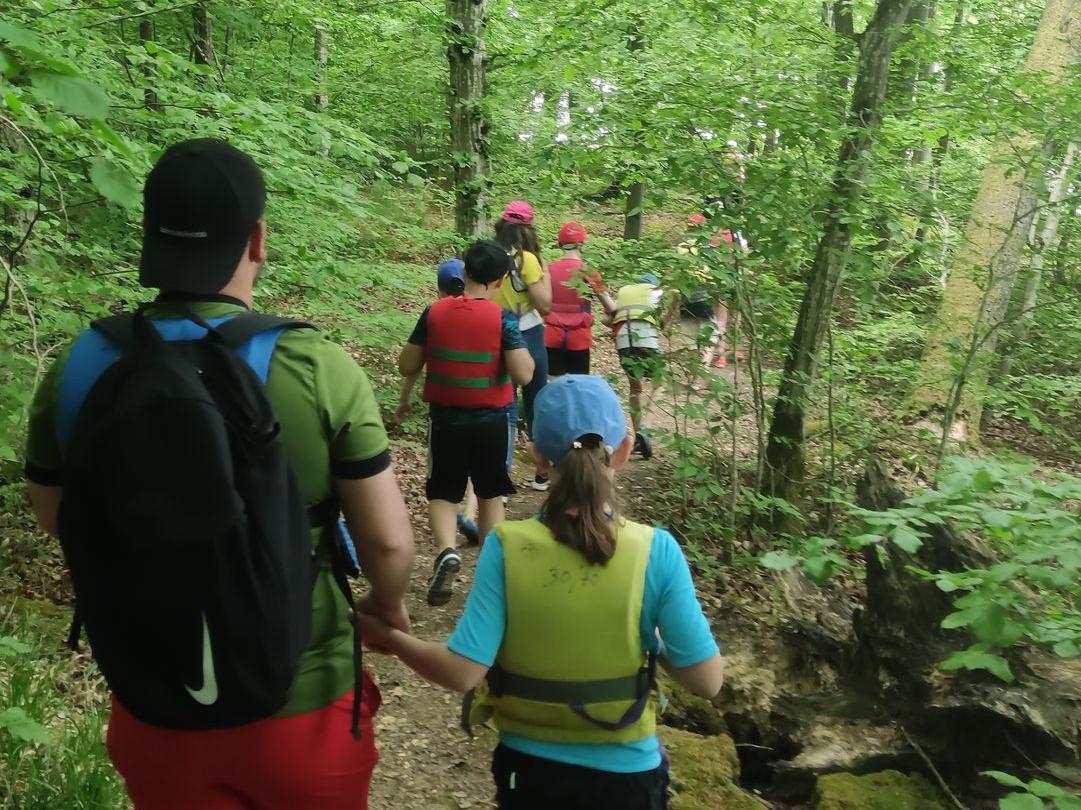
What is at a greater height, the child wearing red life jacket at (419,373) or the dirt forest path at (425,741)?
the child wearing red life jacket at (419,373)

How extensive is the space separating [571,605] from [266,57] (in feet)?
39.9

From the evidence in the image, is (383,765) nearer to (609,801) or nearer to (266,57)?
(609,801)

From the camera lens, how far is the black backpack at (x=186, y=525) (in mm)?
1433

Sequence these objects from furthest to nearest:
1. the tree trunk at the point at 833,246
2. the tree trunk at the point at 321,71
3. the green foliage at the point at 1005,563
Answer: the tree trunk at the point at 321,71
the tree trunk at the point at 833,246
the green foliage at the point at 1005,563

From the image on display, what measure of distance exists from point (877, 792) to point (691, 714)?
3.42 feet

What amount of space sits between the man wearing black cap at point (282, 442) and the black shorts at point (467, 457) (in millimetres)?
3290

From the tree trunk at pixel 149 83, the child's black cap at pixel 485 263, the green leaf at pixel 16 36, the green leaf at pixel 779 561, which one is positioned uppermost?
the tree trunk at pixel 149 83

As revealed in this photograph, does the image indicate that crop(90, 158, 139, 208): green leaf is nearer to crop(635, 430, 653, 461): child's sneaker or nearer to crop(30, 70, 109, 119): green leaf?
crop(30, 70, 109, 119): green leaf

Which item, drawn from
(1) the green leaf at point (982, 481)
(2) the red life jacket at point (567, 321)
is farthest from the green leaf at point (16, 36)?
(2) the red life jacket at point (567, 321)

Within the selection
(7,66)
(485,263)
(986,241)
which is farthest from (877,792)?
(986,241)

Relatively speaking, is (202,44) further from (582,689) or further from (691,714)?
(582,689)

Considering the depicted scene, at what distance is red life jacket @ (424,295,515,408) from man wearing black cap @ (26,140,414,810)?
3131mm

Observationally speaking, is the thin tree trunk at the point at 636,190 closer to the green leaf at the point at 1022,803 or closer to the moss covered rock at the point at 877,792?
the moss covered rock at the point at 877,792

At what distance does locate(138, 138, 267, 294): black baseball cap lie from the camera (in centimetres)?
166
